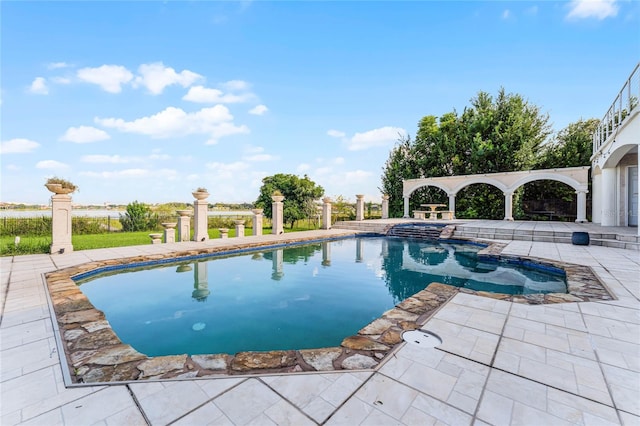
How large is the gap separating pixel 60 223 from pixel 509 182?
62.2 feet

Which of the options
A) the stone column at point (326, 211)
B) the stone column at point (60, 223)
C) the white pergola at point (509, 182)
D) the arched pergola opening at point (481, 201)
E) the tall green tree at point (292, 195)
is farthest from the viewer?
the tall green tree at point (292, 195)

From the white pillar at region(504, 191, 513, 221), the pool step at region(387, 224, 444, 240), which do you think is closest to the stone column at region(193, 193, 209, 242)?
the pool step at region(387, 224, 444, 240)

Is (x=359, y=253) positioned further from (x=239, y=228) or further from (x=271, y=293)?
(x=239, y=228)

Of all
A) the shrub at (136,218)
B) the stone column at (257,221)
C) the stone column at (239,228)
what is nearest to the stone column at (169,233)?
the stone column at (239,228)

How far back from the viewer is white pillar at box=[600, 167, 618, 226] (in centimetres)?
1064

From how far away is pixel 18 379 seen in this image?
6.73 feet

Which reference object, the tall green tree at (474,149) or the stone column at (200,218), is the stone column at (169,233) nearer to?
the stone column at (200,218)

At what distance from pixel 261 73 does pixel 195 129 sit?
6.33m

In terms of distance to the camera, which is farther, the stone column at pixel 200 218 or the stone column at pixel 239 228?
the stone column at pixel 239 228

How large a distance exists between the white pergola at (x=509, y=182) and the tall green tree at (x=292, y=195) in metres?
6.43

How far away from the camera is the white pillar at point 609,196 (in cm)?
1064

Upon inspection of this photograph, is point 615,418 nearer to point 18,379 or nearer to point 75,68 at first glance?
point 18,379

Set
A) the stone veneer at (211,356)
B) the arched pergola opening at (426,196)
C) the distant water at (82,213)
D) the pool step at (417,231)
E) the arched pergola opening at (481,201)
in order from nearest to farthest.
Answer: the stone veneer at (211,356)
the distant water at (82,213)
the pool step at (417,231)
the arched pergola opening at (481,201)
the arched pergola opening at (426,196)

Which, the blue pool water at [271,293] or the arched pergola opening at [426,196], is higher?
the arched pergola opening at [426,196]
